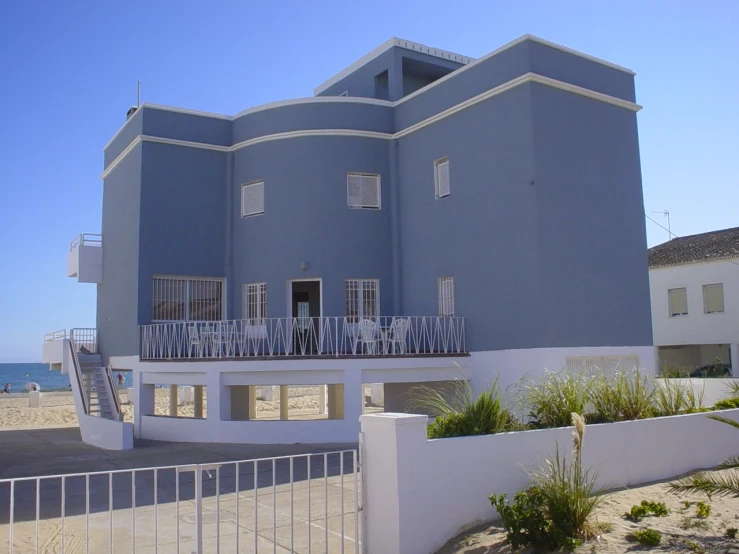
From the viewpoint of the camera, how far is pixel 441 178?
725 inches

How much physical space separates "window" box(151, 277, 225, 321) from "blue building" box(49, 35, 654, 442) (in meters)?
0.05

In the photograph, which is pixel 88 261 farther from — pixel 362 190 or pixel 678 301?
pixel 678 301

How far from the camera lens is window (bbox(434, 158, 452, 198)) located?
18172 mm

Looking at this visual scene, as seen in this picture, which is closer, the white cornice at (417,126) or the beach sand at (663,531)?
the beach sand at (663,531)

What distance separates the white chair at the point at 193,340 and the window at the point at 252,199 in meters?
3.61

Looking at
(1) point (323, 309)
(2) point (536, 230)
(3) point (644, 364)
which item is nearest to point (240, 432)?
(1) point (323, 309)

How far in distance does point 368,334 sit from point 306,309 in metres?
3.07

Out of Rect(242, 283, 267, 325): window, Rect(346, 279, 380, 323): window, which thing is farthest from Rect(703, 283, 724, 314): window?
Rect(242, 283, 267, 325): window

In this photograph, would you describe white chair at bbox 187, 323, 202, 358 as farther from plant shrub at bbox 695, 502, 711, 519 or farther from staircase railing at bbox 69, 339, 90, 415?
plant shrub at bbox 695, 502, 711, 519

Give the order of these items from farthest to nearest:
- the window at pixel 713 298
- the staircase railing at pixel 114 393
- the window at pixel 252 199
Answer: the window at pixel 713 298
the window at pixel 252 199
the staircase railing at pixel 114 393

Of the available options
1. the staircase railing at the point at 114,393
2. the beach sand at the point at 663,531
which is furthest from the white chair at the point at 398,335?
the beach sand at the point at 663,531

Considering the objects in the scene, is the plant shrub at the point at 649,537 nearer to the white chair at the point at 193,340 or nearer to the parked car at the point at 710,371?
the white chair at the point at 193,340

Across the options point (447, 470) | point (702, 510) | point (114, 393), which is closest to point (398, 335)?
point (114, 393)

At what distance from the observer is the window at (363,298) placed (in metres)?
19.2
